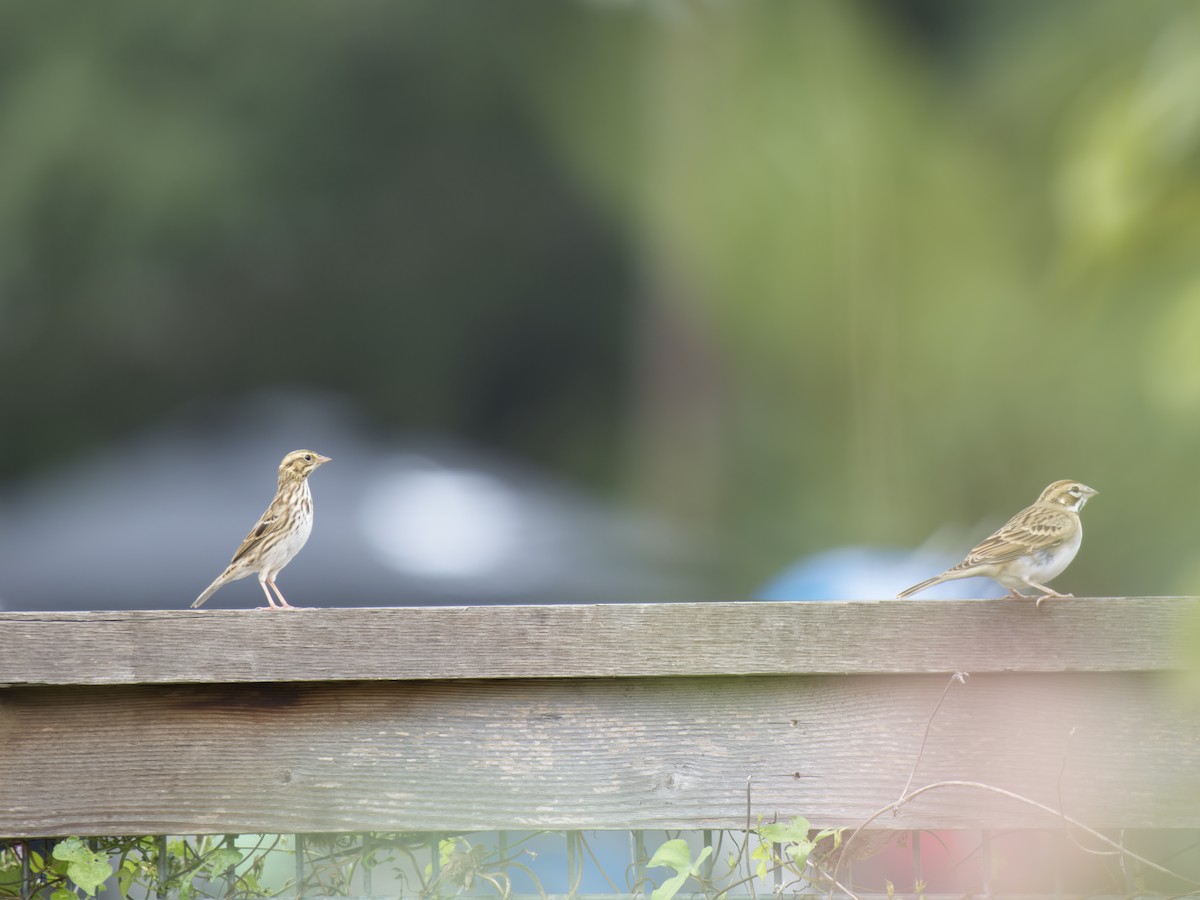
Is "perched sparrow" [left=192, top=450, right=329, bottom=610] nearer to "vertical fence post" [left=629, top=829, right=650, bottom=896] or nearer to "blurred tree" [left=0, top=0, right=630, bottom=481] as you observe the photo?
"vertical fence post" [left=629, top=829, right=650, bottom=896]

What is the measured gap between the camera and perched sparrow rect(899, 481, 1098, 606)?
1.89 m

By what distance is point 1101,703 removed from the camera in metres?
1.33

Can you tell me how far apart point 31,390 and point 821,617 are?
6533mm

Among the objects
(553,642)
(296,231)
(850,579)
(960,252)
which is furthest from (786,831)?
(296,231)

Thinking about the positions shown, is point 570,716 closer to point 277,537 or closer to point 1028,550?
point 1028,550

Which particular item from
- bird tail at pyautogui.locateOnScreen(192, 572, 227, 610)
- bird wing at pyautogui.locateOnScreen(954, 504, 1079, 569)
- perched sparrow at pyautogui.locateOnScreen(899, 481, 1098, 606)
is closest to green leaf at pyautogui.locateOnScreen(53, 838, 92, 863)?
bird tail at pyautogui.locateOnScreen(192, 572, 227, 610)

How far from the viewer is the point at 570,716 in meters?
1.35

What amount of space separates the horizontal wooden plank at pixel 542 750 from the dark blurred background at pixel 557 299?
218mm

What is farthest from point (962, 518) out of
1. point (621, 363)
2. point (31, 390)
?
point (31, 390)

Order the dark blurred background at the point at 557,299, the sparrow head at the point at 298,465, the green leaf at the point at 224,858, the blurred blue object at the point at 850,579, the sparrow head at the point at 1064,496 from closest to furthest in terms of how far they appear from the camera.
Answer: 1. the dark blurred background at the point at 557,299
2. the green leaf at the point at 224,858
3. the sparrow head at the point at 1064,496
4. the sparrow head at the point at 298,465
5. the blurred blue object at the point at 850,579

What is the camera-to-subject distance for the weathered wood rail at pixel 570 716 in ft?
4.36

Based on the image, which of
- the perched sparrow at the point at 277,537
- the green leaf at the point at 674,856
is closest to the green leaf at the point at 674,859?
the green leaf at the point at 674,856

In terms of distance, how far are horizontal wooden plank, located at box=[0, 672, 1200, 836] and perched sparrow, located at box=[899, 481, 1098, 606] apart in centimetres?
52

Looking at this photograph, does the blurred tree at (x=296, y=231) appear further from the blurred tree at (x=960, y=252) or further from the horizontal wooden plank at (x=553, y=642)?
the horizontal wooden plank at (x=553, y=642)
